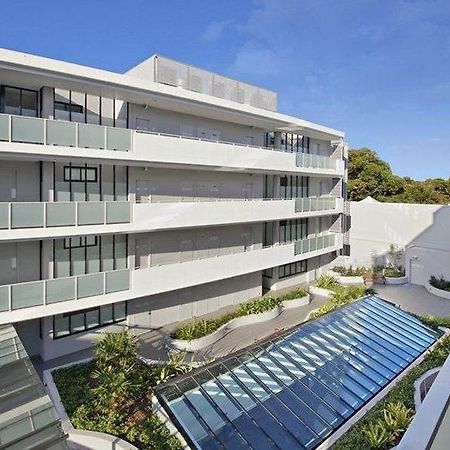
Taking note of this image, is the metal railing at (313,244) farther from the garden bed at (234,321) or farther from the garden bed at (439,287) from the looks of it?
the garden bed at (439,287)

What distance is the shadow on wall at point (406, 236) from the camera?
25.3m

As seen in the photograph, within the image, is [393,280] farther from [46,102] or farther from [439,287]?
[46,102]

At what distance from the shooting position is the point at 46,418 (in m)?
6.64

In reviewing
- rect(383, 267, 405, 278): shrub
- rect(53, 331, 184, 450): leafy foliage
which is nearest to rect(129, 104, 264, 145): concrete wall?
rect(53, 331, 184, 450): leafy foliage

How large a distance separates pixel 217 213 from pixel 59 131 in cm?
751

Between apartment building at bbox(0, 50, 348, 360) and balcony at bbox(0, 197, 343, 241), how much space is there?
0.04 m

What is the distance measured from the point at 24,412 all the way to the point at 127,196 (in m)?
9.81

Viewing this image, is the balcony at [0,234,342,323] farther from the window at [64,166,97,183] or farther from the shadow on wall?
the shadow on wall

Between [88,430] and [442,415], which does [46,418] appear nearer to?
[88,430]

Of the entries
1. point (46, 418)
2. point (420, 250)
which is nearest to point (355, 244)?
point (420, 250)

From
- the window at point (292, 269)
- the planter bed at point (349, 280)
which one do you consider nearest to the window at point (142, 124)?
the window at point (292, 269)

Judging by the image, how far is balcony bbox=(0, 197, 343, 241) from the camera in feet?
37.5

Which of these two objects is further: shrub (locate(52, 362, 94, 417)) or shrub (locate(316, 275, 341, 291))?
shrub (locate(316, 275, 341, 291))

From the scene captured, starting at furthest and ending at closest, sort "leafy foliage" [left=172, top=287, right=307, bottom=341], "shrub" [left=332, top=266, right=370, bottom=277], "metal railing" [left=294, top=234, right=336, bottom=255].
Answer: "shrub" [left=332, top=266, right=370, bottom=277]
"metal railing" [left=294, top=234, right=336, bottom=255]
"leafy foliage" [left=172, top=287, right=307, bottom=341]
